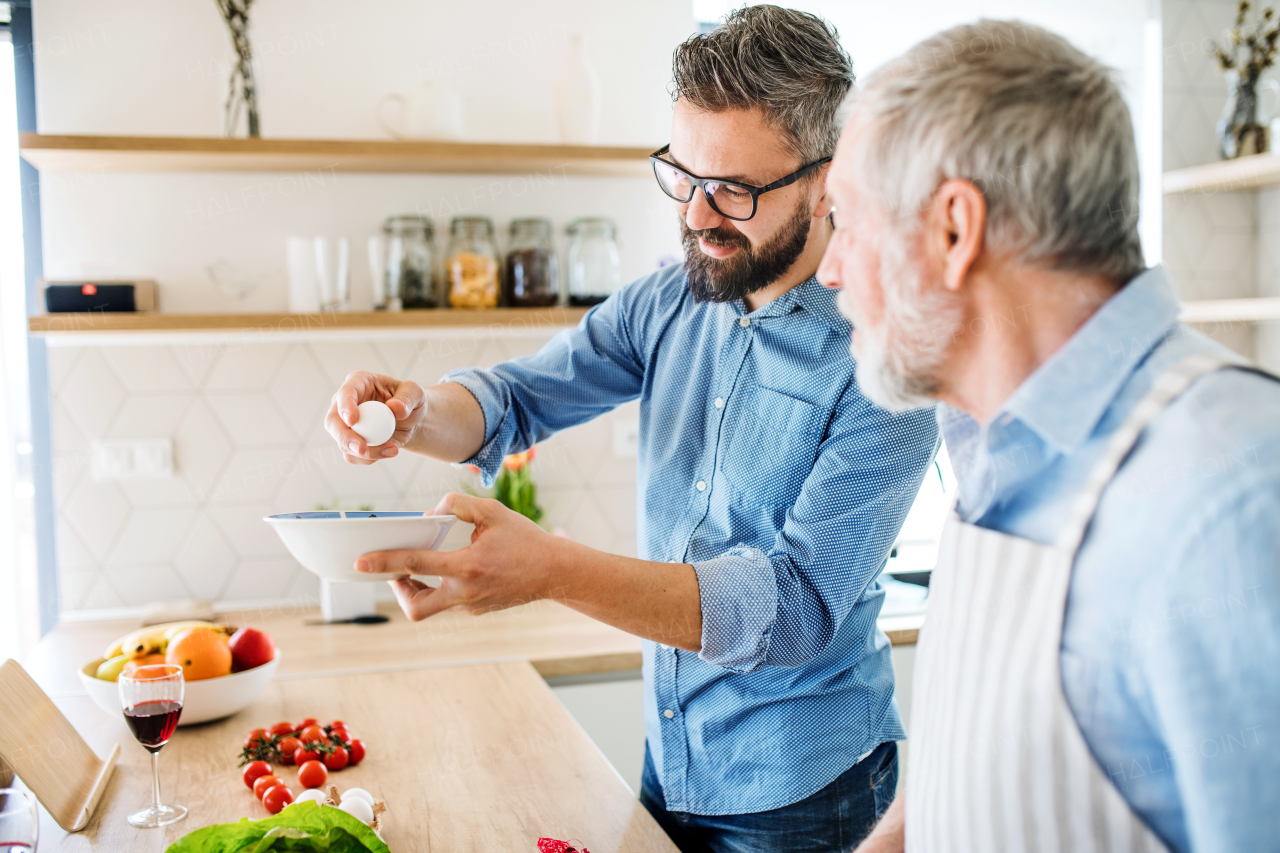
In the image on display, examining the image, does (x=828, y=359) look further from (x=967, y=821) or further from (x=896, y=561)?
(x=896, y=561)

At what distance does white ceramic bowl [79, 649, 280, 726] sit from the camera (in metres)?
1.44

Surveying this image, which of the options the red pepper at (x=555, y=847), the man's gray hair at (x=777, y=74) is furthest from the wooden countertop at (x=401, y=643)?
the man's gray hair at (x=777, y=74)

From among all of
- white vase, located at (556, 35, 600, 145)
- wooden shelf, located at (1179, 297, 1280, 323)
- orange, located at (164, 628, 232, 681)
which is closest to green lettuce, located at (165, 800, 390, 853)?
orange, located at (164, 628, 232, 681)

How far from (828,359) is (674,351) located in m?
0.28

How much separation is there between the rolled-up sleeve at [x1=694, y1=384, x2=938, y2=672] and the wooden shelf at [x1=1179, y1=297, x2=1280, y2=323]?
1681 millimetres

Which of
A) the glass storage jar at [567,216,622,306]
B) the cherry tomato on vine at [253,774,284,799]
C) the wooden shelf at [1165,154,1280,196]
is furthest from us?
the wooden shelf at [1165,154,1280,196]

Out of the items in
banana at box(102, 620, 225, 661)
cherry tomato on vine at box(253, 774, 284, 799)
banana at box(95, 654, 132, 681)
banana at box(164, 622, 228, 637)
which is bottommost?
cherry tomato on vine at box(253, 774, 284, 799)

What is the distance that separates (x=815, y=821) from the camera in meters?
1.28

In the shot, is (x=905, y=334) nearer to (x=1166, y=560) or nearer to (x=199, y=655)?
(x=1166, y=560)

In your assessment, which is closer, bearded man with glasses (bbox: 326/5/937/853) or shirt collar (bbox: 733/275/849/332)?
bearded man with glasses (bbox: 326/5/937/853)

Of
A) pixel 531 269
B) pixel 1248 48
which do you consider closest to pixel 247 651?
pixel 531 269

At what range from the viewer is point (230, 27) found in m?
2.12

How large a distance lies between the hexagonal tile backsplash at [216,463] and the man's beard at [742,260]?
→ 1.13 m

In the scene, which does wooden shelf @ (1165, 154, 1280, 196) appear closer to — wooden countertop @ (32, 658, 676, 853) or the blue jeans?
the blue jeans
